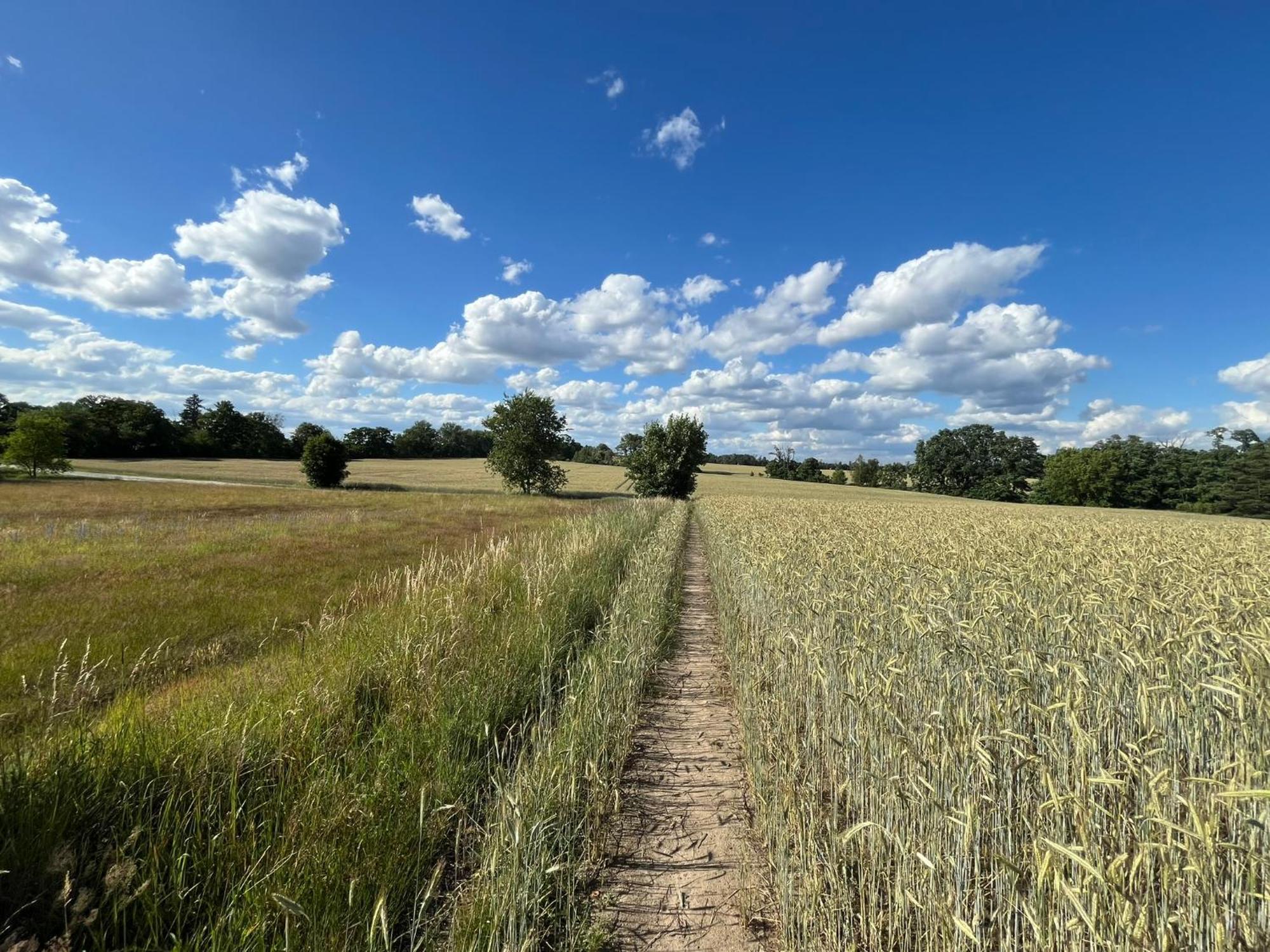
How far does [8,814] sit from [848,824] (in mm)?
4232

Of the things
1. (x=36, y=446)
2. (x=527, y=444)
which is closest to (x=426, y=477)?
(x=527, y=444)

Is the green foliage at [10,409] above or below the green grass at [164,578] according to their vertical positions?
above

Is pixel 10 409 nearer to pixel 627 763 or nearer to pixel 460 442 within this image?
pixel 460 442

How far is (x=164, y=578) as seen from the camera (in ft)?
33.4

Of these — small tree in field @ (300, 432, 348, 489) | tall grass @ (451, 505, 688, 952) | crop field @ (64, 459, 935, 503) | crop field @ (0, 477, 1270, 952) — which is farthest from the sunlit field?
tall grass @ (451, 505, 688, 952)

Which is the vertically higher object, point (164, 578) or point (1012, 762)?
point (1012, 762)

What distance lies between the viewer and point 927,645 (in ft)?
12.1

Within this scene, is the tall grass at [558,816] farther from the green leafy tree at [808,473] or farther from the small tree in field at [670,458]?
the green leafy tree at [808,473]

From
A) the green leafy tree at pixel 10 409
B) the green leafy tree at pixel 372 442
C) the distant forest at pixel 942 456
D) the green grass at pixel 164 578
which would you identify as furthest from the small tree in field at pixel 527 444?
the green leafy tree at pixel 10 409

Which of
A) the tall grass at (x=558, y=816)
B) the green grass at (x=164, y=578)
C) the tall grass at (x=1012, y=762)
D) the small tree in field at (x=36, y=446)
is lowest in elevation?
the green grass at (x=164, y=578)

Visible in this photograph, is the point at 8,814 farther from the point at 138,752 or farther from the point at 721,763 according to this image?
the point at 721,763

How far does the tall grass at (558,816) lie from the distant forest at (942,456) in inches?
1539

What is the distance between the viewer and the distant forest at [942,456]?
58.9 m

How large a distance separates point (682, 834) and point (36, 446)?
63.3 metres
